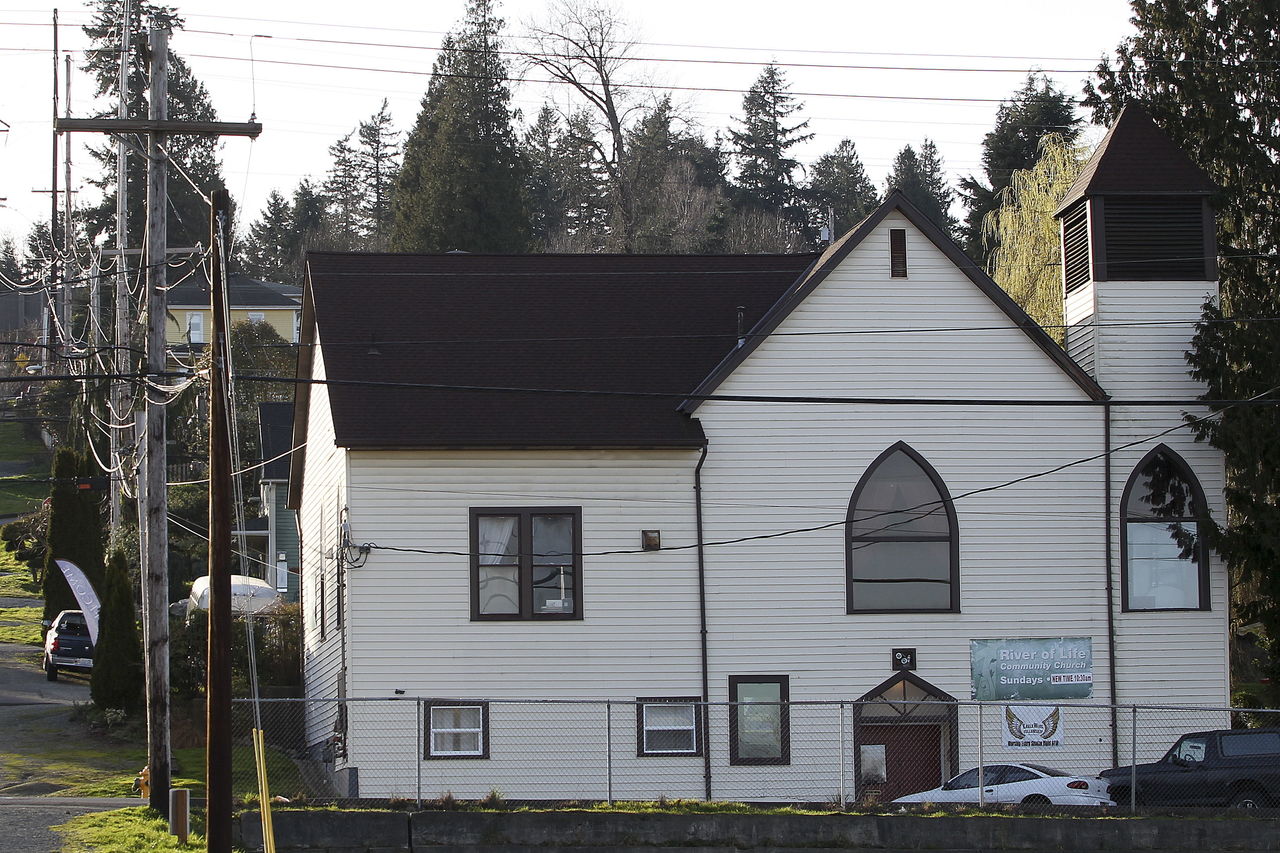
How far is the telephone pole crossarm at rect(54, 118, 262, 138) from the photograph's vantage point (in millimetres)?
18766

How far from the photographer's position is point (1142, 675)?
24.7m

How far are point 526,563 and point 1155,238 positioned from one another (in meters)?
12.3

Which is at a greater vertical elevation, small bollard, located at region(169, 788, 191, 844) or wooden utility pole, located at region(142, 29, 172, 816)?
wooden utility pole, located at region(142, 29, 172, 816)

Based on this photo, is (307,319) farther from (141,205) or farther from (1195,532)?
(141,205)

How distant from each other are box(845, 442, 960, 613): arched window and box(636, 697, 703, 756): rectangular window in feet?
11.0

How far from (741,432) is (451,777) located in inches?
281

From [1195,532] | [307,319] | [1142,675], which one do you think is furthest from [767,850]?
[307,319]

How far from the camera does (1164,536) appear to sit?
83.1 ft

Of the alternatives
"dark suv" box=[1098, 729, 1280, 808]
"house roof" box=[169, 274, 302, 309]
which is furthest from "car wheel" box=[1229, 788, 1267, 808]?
"house roof" box=[169, 274, 302, 309]

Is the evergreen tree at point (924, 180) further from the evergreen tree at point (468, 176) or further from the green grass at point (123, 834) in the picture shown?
the green grass at point (123, 834)

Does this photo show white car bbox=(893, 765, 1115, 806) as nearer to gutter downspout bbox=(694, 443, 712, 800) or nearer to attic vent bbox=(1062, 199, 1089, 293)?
gutter downspout bbox=(694, 443, 712, 800)

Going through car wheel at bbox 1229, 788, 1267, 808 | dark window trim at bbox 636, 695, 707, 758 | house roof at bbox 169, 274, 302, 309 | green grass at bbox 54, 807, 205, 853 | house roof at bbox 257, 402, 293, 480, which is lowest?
car wheel at bbox 1229, 788, 1267, 808

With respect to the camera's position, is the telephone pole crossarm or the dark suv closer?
the telephone pole crossarm

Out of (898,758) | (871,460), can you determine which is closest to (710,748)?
(898,758)
